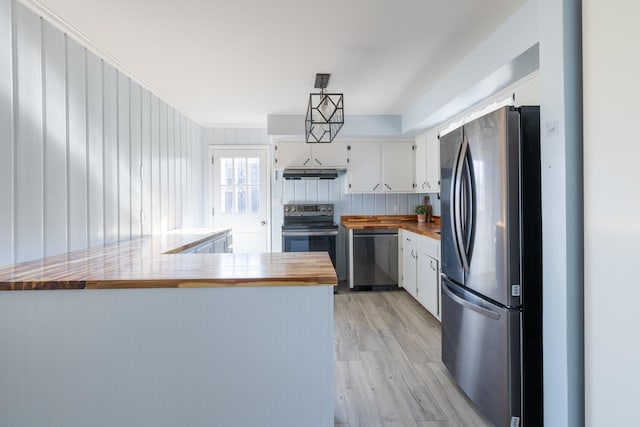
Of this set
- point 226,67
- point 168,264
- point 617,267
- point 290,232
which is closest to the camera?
point 617,267

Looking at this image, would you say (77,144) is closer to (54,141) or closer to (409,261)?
(54,141)

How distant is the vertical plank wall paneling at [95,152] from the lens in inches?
87.0

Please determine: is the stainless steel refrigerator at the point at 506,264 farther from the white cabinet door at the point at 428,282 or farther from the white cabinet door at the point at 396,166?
the white cabinet door at the point at 396,166

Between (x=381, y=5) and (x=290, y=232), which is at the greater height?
(x=381, y=5)

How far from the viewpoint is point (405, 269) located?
391cm

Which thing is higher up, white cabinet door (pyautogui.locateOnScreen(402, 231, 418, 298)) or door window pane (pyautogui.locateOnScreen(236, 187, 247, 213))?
door window pane (pyautogui.locateOnScreen(236, 187, 247, 213))

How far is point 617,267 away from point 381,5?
1692 millimetres

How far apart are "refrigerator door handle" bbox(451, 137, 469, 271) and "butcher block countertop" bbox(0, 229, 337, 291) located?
84 cm

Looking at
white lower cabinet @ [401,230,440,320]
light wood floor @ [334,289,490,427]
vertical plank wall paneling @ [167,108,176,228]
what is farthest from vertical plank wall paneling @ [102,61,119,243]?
white lower cabinet @ [401,230,440,320]

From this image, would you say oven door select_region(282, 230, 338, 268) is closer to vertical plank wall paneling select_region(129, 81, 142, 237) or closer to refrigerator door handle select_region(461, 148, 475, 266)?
vertical plank wall paneling select_region(129, 81, 142, 237)

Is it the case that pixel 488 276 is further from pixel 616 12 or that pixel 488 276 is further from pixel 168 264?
pixel 168 264

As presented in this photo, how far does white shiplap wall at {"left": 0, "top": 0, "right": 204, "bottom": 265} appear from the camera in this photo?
1643mm

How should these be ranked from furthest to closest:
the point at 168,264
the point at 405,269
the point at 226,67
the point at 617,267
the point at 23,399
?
the point at 405,269
the point at 226,67
the point at 168,264
the point at 23,399
the point at 617,267

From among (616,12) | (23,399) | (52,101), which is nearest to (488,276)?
(616,12)
